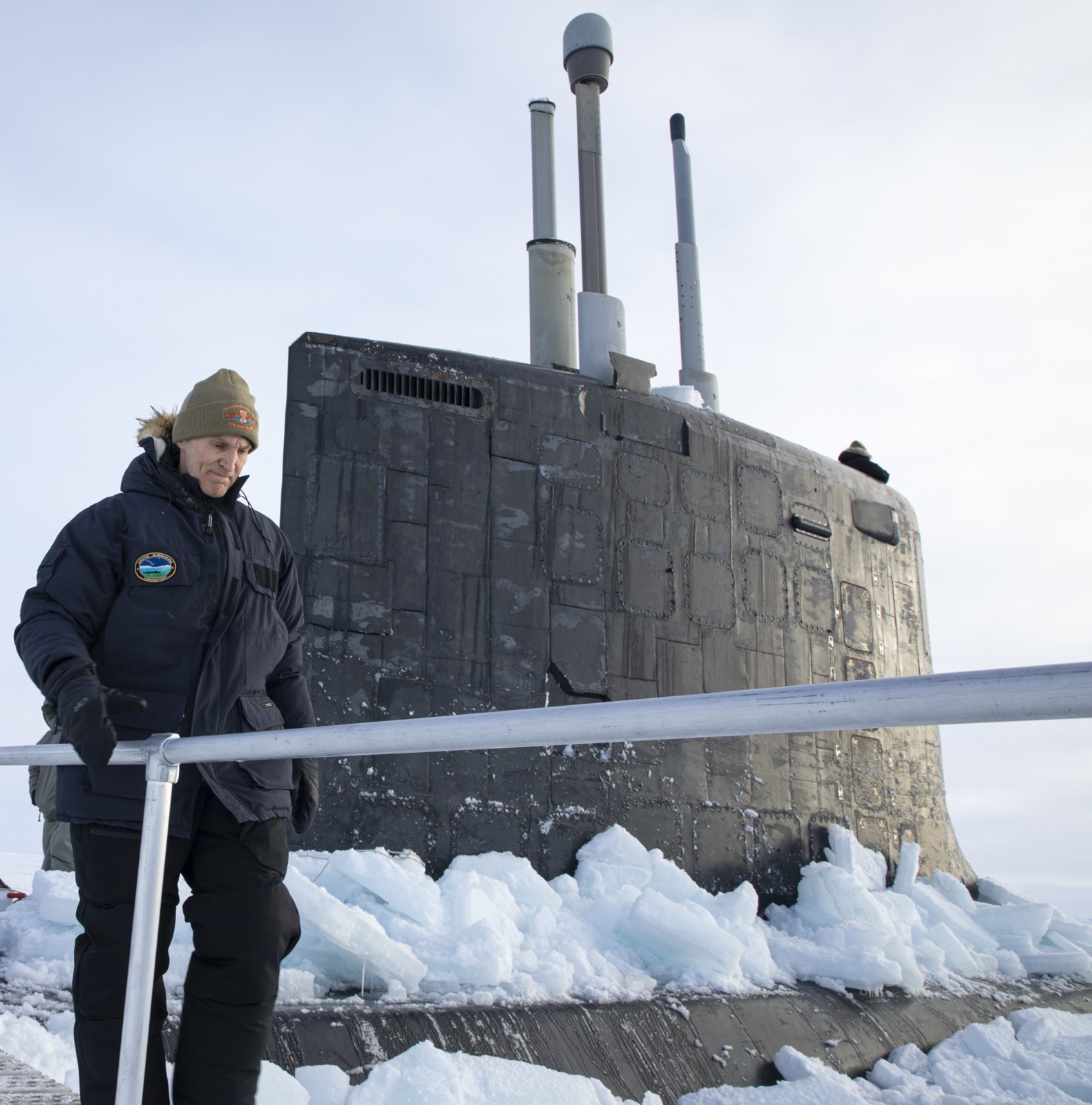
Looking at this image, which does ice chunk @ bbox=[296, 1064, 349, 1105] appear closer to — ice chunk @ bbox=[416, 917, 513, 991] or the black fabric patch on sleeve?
ice chunk @ bbox=[416, 917, 513, 991]

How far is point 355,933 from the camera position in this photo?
3432 millimetres

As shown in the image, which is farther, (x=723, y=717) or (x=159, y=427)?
(x=159, y=427)

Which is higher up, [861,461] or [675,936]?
[861,461]

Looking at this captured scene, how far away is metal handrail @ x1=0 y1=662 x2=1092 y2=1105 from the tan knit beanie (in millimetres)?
594

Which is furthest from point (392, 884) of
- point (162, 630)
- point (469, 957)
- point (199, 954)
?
point (162, 630)

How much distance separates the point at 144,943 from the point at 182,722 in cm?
40

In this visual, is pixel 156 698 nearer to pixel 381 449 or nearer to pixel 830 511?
pixel 381 449

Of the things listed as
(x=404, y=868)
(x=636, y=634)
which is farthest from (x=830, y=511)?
(x=404, y=868)

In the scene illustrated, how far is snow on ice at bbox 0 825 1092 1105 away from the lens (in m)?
3.08

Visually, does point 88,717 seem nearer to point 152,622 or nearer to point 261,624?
point 152,622

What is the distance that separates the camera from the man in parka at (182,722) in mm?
1877

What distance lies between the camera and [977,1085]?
452cm

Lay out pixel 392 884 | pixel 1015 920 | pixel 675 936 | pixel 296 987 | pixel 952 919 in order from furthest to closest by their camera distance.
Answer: pixel 1015 920 → pixel 952 919 → pixel 675 936 → pixel 392 884 → pixel 296 987

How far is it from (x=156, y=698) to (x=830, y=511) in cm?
514
